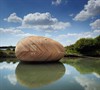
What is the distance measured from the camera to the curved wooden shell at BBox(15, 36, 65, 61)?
14.1m

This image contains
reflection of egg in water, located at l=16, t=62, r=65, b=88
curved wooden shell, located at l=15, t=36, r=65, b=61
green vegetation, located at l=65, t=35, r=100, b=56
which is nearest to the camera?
reflection of egg in water, located at l=16, t=62, r=65, b=88

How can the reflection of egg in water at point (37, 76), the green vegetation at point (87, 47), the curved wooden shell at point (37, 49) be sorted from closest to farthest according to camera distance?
the reflection of egg in water at point (37, 76)
the curved wooden shell at point (37, 49)
the green vegetation at point (87, 47)

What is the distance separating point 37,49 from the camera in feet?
46.4

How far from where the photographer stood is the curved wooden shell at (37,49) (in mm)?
A: 14141

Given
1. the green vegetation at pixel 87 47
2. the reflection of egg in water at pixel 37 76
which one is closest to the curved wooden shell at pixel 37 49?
the reflection of egg in water at pixel 37 76

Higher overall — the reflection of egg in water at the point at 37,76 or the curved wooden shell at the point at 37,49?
the curved wooden shell at the point at 37,49

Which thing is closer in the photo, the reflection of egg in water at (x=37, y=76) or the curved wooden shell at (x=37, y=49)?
the reflection of egg in water at (x=37, y=76)

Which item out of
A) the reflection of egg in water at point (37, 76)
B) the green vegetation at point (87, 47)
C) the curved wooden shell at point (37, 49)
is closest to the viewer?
the reflection of egg in water at point (37, 76)

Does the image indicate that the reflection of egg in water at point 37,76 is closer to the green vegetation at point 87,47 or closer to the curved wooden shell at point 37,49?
the curved wooden shell at point 37,49

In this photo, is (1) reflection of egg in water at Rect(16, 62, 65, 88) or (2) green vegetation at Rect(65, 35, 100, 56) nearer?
(1) reflection of egg in water at Rect(16, 62, 65, 88)

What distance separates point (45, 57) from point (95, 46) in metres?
11.4

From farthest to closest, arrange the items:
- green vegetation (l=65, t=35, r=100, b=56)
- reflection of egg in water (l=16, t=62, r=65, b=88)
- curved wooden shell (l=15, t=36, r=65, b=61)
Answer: green vegetation (l=65, t=35, r=100, b=56) → curved wooden shell (l=15, t=36, r=65, b=61) → reflection of egg in water (l=16, t=62, r=65, b=88)

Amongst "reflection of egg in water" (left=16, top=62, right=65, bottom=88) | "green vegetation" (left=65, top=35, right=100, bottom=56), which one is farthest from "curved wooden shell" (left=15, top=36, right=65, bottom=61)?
"green vegetation" (left=65, top=35, right=100, bottom=56)

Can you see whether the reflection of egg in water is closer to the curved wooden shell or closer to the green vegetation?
the curved wooden shell
